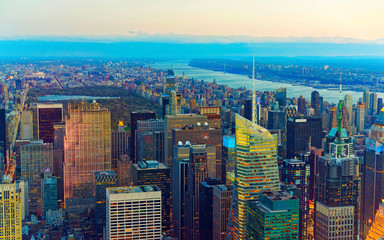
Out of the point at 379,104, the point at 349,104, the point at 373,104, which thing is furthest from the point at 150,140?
the point at 379,104

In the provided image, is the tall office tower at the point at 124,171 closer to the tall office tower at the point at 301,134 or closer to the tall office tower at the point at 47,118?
the tall office tower at the point at 47,118

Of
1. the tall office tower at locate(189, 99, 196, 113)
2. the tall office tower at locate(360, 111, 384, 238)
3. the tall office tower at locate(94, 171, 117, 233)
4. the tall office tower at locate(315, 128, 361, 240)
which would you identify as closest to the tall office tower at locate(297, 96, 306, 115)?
the tall office tower at locate(360, 111, 384, 238)

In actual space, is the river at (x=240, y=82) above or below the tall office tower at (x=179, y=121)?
above

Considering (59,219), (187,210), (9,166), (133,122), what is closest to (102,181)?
(59,219)

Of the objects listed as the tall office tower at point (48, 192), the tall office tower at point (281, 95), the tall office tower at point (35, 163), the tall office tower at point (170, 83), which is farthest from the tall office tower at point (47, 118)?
the tall office tower at point (281, 95)

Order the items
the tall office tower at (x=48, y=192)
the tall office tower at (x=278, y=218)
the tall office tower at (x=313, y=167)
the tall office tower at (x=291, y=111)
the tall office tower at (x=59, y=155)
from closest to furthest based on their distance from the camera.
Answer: the tall office tower at (x=278, y=218) → the tall office tower at (x=313, y=167) → the tall office tower at (x=48, y=192) → the tall office tower at (x=59, y=155) → the tall office tower at (x=291, y=111)

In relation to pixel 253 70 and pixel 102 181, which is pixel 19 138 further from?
pixel 253 70
